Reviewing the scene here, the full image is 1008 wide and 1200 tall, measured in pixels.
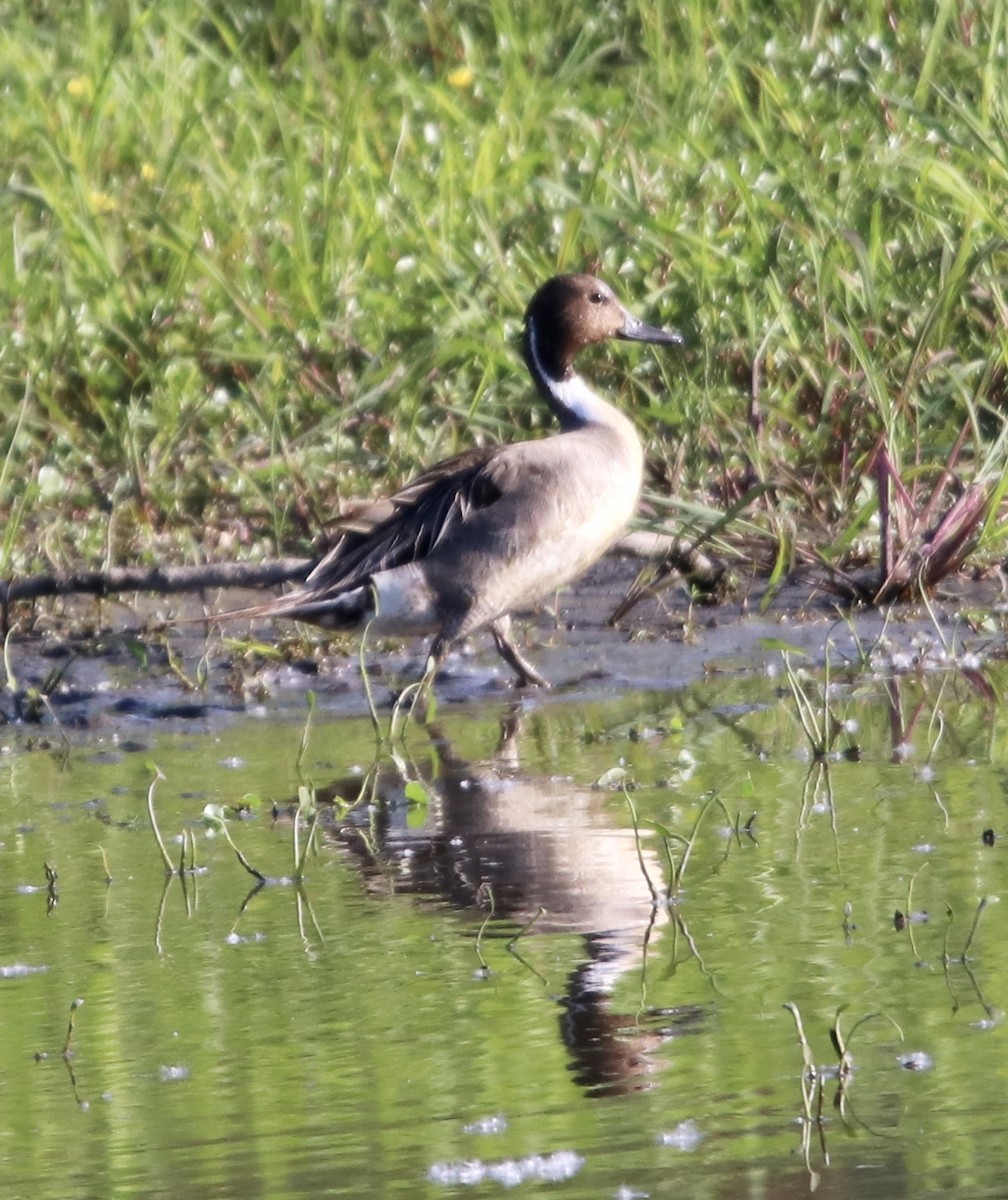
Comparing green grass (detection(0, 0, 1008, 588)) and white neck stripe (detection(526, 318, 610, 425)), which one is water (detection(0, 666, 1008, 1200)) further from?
green grass (detection(0, 0, 1008, 588))

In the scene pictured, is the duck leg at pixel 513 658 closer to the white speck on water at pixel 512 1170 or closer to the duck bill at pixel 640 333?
the duck bill at pixel 640 333

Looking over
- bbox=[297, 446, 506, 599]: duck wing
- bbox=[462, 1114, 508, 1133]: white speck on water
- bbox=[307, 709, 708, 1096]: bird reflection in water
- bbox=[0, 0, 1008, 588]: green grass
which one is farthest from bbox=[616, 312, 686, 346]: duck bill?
bbox=[462, 1114, 508, 1133]: white speck on water

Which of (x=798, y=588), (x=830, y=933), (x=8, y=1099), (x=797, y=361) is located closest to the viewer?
(x=8, y=1099)

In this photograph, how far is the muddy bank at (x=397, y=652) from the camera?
6082mm

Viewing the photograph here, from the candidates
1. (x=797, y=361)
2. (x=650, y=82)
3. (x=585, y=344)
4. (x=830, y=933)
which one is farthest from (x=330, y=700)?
(x=650, y=82)

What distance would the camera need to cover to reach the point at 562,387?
673cm

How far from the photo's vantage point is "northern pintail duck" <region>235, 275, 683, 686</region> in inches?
237

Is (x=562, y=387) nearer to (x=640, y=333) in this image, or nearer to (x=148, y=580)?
(x=640, y=333)

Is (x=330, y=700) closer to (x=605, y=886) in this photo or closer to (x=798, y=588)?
(x=798, y=588)

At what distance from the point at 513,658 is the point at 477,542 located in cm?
35

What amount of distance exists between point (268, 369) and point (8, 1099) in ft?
14.6

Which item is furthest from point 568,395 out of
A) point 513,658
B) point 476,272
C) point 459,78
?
point 459,78

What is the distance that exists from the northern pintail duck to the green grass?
46 centimetres

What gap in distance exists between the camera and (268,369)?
7.42m
